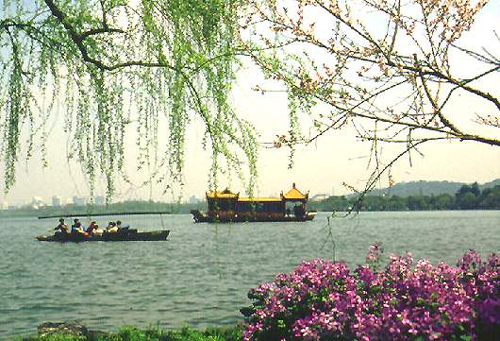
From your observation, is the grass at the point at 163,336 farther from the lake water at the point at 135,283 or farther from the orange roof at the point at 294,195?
the orange roof at the point at 294,195

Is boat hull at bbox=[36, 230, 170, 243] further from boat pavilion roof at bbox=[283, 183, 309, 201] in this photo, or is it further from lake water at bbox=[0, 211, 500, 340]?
boat pavilion roof at bbox=[283, 183, 309, 201]

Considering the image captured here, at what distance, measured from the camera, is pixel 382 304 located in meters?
5.46

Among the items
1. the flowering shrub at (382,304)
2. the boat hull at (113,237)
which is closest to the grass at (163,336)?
the flowering shrub at (382,304)

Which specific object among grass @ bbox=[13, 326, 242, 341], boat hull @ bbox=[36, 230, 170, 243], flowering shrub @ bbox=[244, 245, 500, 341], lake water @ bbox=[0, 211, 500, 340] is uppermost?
flowering shrub @ bbox=[244, 245, 500, 341]

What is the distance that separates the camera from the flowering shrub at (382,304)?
468cm

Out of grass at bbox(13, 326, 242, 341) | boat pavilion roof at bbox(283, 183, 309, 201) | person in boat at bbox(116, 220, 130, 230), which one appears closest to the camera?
grass at bbox(13, 326, 242, 341)

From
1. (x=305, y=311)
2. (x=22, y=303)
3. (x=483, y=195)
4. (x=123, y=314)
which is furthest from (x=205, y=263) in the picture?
(x=483, y=195)

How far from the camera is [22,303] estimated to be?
2166 centimetres

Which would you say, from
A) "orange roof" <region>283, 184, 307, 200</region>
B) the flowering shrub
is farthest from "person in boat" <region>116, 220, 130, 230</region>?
the flowering shrub

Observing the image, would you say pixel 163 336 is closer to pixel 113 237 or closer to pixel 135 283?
pixel 135 283

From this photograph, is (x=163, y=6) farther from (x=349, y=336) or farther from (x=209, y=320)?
(x=209, y=320)

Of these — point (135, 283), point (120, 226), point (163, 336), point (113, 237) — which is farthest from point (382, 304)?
point (120, 226)

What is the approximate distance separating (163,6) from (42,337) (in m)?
6.88

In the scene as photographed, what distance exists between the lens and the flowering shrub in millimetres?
4680
